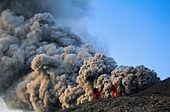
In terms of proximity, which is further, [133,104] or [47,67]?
[47,67]

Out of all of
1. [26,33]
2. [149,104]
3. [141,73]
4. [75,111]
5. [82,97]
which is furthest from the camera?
[26,33]

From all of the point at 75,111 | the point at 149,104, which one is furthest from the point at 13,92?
the point at 149,104

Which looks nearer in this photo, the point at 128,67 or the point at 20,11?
the point at 128,67

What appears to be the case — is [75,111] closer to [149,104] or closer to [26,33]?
[149,104]

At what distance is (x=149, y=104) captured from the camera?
101 feet

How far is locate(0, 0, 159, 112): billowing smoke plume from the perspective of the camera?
150 ft

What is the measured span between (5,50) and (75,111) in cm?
3051

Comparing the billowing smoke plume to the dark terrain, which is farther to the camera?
the billowing smoke plume

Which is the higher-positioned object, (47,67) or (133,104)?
(47,67)

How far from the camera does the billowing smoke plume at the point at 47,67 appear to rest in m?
45.7

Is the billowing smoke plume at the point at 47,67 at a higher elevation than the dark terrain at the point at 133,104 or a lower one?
higher

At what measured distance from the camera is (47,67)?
55281mm

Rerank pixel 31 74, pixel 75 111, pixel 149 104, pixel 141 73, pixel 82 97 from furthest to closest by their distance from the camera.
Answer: pixel 31 74 < pixel 82 97 < pixel 141 73 < pixel 75 111 < pixel 149 104

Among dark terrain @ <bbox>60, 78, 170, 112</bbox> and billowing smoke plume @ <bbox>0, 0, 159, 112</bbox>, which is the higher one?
billowing smoke plume @ <bbox>0, 0, 159, 112</bbox>
